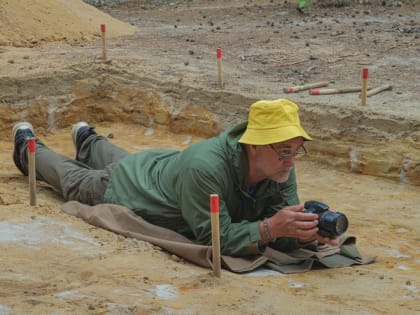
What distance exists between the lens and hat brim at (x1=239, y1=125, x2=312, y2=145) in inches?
172

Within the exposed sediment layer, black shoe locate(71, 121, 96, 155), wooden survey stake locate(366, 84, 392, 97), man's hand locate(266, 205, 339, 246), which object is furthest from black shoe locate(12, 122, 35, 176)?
wooden survey stake locate(366, 84, 392, 97)

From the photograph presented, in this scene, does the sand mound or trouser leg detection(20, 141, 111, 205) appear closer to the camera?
trouser leg detection(20, 141, 111, 205)

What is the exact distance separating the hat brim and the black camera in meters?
0.38

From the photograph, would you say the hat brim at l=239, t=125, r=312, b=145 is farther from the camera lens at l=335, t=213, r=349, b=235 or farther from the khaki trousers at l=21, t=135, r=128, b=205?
the khaki trousers at l=21, t=135, r=128, b=205

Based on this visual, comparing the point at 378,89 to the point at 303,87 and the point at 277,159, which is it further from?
the point at 277,159

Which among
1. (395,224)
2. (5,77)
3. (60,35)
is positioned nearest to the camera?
(395,224)

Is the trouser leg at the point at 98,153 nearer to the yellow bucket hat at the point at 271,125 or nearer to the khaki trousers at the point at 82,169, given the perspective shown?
the khaki trousers at the point at 82,169

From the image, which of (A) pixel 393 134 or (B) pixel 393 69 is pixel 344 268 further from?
(B) pixel 393 69

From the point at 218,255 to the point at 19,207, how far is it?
1685mm

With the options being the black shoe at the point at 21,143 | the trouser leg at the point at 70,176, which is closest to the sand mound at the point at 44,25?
the black shoe at the point at 21,143

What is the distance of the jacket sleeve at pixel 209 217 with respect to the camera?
449cm

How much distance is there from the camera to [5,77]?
845cm

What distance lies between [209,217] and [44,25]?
6.95 meters

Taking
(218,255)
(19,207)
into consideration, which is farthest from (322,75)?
(218,255)
